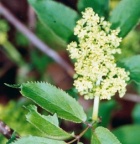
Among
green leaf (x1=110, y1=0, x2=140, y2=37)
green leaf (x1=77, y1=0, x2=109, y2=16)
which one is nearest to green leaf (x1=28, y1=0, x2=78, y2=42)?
green leaf (x1=77, y1=0, x2=109, y2=16)

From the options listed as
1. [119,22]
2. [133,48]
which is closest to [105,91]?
[119,22]

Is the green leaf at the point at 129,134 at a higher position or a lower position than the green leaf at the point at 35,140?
higher

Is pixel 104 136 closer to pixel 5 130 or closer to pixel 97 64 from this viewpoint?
pixel 97 64

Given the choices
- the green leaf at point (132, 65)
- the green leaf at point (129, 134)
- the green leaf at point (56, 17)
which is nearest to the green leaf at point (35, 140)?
the green leaf at point (132, 65)

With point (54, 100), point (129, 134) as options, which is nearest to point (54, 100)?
point (54, 100)

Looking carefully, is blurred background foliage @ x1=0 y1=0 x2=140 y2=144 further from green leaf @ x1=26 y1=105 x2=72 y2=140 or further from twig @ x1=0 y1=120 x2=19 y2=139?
green leaf @ x1=26 y1=105 x2=72 y2=140

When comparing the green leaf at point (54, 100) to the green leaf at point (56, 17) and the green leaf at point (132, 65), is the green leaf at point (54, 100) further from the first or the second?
the green leaf at point (56, 17)
